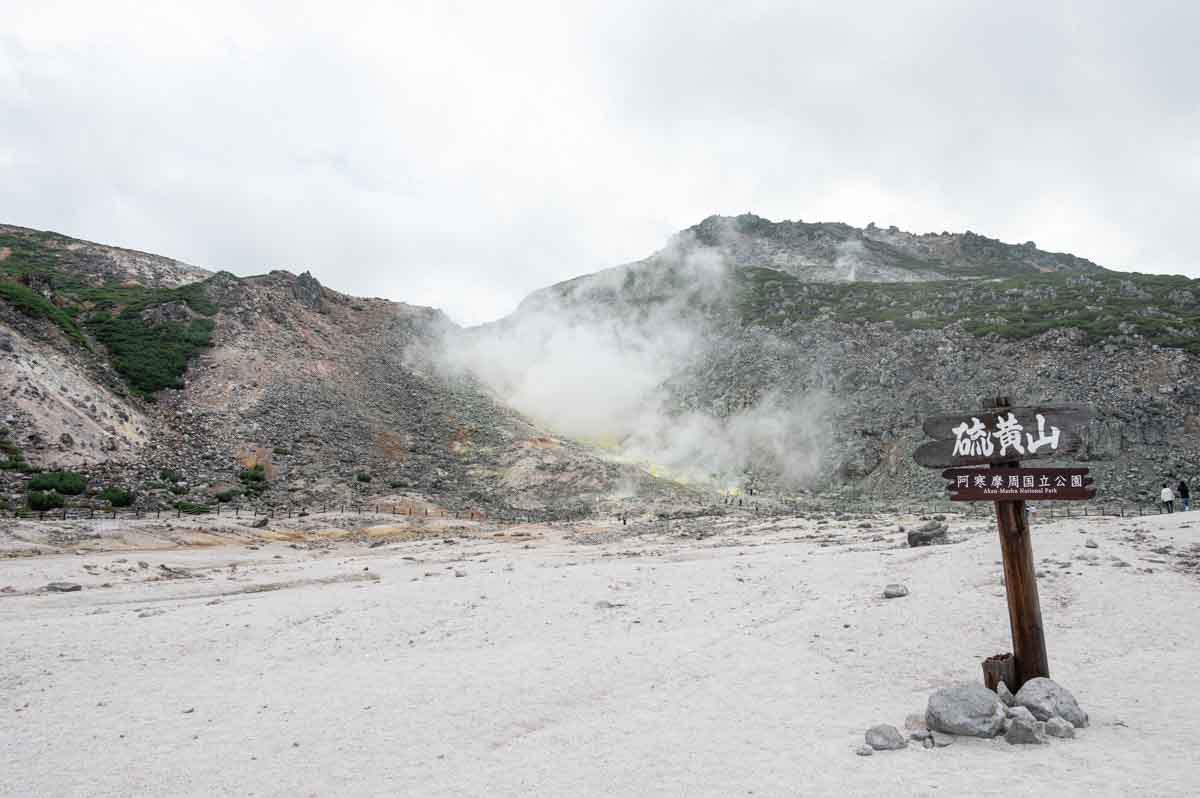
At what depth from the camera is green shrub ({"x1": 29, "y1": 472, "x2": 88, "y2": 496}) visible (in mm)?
27719

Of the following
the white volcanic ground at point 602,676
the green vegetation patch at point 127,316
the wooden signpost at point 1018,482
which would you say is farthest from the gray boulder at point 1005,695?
the green vegetation patch at point 127,316

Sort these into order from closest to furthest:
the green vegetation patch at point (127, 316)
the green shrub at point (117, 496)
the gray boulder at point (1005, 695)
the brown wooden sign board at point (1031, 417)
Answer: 1. the gray boulder at point (1005, 695)
2. the brown wooden sign board at point (1031, 417)
3. the green shrub at point (117, 496)
4. the green vegetation patch at point (127, 316)

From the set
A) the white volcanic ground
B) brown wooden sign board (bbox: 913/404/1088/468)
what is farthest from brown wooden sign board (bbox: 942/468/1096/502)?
the white volcanic ground

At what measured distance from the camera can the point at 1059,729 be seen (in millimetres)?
6441

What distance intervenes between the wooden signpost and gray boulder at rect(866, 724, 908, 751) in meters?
1.91

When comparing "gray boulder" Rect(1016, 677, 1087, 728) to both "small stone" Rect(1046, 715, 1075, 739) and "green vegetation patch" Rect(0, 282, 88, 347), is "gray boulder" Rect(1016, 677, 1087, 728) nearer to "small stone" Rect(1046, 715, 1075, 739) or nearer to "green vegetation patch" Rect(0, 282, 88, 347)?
"small stone" Rect(1046, 715, 1075, 739)

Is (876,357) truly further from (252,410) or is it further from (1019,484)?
(1019,484)

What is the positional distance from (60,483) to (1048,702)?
112 feet

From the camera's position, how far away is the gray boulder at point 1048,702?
6714 mm

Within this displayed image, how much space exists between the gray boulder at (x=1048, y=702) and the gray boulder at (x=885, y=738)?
57.7 inches

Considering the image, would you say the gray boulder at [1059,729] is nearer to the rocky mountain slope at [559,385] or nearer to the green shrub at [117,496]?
the rocky mountain slope at [559,385]

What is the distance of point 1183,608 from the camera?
10258 mm

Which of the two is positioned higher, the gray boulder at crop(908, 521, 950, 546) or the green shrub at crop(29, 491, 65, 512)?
the green shrub at crop(29, 491, 65, 512)

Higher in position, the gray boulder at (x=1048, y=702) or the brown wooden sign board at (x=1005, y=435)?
the brown wooden sign board at (x=1005, y=435)
